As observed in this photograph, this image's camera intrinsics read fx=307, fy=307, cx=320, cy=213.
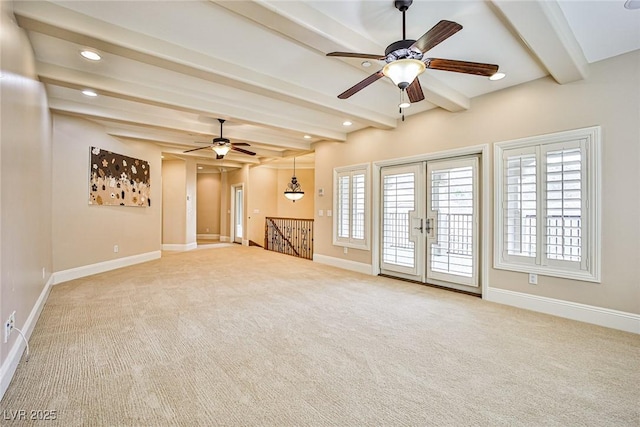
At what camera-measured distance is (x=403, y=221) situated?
542 cm

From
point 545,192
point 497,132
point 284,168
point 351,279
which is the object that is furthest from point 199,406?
point 284,168

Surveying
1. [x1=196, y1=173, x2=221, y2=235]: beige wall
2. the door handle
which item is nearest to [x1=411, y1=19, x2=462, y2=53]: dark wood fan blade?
the door handle

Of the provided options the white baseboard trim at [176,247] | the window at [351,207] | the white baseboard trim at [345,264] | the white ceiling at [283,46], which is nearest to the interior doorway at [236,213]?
the white baseboard trim at [176,247]

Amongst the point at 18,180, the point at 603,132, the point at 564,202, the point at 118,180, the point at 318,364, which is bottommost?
the point at 318,364

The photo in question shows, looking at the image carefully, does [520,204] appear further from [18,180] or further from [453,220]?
[18,180]

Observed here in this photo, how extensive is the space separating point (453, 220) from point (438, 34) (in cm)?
313

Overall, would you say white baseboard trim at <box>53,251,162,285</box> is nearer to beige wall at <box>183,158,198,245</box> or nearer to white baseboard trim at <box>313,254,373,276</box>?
beige wall at <box>183,158,198,245</box>

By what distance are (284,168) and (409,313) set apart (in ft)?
27.5

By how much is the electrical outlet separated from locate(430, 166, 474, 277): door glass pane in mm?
4938

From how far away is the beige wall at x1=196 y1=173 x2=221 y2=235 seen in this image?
489 inches

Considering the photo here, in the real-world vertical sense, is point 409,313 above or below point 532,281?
below

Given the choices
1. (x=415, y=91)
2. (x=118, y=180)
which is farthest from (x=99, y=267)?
(x=415, y=91)

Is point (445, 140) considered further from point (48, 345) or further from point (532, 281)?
point (48, 345)

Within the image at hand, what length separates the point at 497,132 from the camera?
420cm
